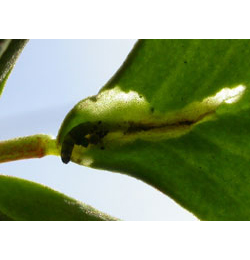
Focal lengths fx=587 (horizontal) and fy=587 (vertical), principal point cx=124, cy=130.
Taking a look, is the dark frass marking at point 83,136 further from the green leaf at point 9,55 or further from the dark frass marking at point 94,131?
the green leaf at point 9,55

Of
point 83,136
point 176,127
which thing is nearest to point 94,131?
point 83,136

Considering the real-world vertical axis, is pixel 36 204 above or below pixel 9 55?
below

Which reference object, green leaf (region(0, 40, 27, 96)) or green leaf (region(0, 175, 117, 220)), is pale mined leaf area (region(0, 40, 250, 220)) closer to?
green leaf (region(0, 175, 117, 220))

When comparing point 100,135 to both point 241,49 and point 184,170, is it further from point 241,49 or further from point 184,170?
point 241,49

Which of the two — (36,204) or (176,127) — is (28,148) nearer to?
(36,204)

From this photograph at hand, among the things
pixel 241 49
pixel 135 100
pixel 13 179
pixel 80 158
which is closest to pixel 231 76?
pixel 241 49

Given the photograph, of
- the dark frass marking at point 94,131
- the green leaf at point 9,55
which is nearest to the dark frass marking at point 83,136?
the dark frass marking at point 94,131
